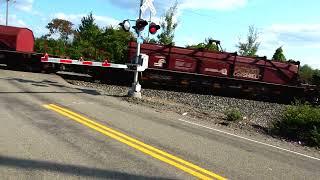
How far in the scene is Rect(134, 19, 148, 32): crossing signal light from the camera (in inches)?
739

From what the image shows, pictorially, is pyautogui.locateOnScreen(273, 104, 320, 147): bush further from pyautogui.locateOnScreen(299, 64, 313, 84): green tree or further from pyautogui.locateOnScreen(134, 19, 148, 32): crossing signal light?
pyautogui.locateOnScreen(299, 64, 313, 84): green tree

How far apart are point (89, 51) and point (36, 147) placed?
44942 mm

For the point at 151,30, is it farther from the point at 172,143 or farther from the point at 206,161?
the point at 206,161

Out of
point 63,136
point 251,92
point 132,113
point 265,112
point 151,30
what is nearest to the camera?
point 63,136

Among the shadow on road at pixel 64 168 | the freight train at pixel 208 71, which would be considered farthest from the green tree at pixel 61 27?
the shadow on road at pixel 64 168

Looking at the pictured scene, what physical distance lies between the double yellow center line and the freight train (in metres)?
14.1

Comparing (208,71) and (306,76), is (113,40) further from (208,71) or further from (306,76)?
(208,71)

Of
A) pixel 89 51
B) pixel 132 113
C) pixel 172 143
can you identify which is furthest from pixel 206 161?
pixel 89 51

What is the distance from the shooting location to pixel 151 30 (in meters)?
18.9

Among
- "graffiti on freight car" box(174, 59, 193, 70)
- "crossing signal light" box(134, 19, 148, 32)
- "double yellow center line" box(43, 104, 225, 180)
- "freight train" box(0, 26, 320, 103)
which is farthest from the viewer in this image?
"graffiti on freight car" box(174, 59, 193, 70)

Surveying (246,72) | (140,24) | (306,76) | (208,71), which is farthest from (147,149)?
(306,76)

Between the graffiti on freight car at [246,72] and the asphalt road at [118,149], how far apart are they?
1361 centimetres

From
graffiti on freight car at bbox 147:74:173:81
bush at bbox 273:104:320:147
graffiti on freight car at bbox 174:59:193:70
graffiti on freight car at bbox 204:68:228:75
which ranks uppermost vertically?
graffiti on freight car at bbox 174:59:193:70

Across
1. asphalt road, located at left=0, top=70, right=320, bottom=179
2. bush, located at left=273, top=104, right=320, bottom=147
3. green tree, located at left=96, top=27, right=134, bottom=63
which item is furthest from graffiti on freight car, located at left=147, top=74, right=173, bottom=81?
green tree, located at left=96, top=27, right=134, bottom=63
